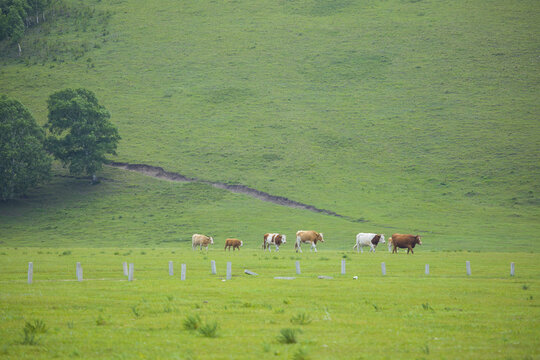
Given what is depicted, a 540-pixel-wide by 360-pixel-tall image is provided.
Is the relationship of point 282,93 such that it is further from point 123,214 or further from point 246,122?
point 123,214

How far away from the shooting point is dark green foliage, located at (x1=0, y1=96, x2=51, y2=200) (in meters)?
85.1

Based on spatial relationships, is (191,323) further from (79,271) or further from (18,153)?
(18,153)

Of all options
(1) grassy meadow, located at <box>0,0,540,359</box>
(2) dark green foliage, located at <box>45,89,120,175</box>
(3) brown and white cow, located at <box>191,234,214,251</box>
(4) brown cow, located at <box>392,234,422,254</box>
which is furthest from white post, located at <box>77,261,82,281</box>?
(2) dark green foliage, located at <box>45,89,120,175</box>

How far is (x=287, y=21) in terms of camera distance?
154125 millimetres

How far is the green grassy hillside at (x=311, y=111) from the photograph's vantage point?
83.3 meters

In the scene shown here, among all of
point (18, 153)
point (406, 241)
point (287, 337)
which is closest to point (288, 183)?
point (406, 241)

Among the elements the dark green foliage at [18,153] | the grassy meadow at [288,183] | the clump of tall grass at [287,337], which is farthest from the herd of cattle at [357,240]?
the clump of tall grass at [287,337]

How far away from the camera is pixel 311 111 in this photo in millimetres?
119375

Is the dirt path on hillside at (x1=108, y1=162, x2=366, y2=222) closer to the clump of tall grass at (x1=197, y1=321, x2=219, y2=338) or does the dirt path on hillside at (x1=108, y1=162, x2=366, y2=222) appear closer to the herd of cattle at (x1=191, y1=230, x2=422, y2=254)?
the herd of cattle at (x1=191, y1=230, x2=422, y2=254)

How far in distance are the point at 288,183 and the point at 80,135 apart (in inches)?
1397

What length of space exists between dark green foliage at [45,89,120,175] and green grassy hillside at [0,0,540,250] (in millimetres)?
5397

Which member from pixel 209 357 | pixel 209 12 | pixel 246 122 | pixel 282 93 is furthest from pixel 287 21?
pixel 209 357

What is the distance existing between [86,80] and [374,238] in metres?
91.4

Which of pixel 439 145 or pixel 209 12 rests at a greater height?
pixel 209 12
